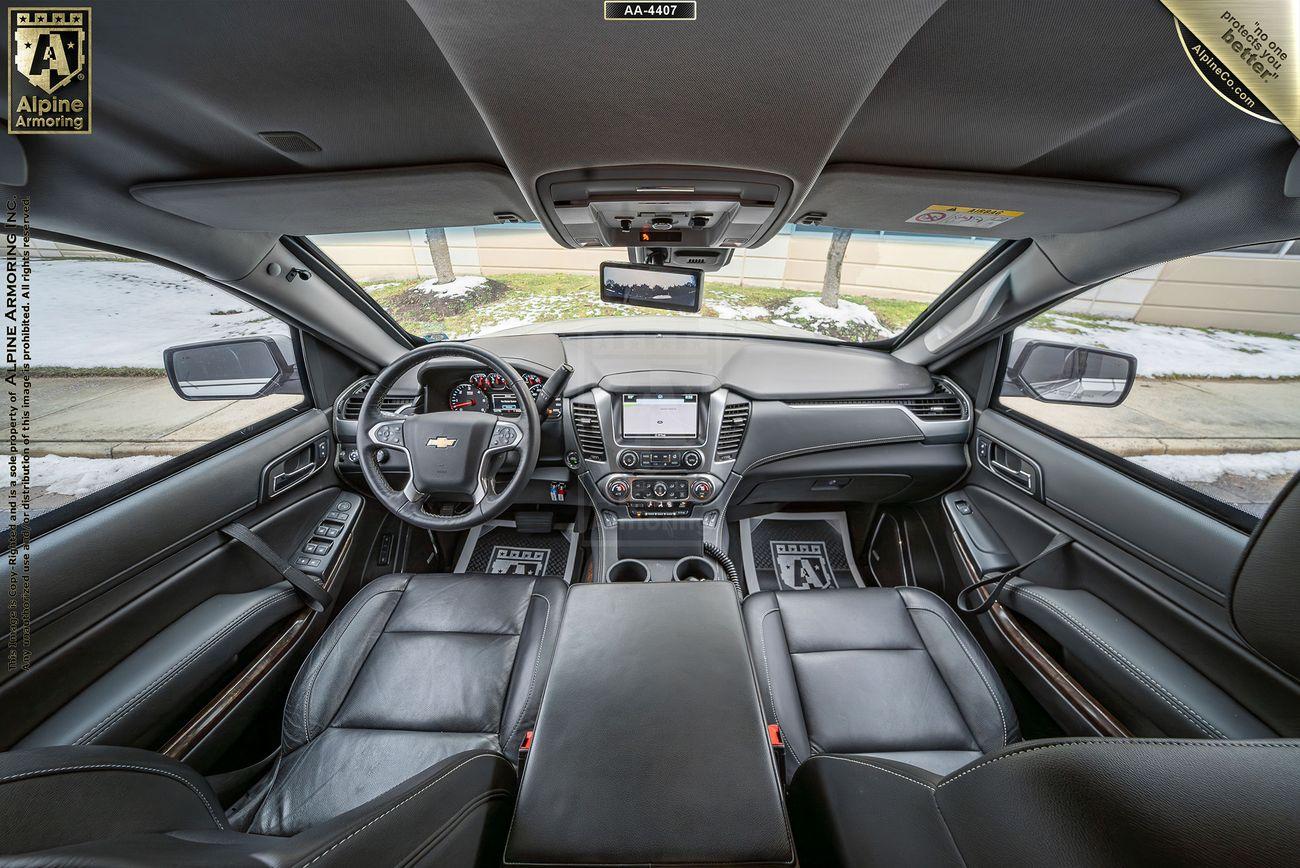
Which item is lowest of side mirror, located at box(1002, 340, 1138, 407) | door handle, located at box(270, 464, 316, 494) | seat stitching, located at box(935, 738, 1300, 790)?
door handle, located at box(270, 464, 316, 494)

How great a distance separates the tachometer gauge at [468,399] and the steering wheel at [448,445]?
1.65ft

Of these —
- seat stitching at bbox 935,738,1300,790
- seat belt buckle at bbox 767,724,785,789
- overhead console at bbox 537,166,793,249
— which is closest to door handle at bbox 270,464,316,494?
overhead console at bbox 537,166,793,249

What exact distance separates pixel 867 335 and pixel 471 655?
283 centimetres

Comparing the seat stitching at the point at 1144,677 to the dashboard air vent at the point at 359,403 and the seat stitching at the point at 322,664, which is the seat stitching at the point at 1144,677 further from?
the dashboard air vent at the point at 359,403

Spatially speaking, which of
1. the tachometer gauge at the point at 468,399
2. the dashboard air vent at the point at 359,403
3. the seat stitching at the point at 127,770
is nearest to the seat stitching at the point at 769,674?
the seat stitching at the point at 127,770

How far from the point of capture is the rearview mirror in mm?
2223

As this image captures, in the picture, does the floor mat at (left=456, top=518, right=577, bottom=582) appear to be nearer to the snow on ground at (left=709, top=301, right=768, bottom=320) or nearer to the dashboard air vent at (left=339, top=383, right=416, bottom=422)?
the dashboard air vent at (left=339, top=383, right=416, bottom=422)

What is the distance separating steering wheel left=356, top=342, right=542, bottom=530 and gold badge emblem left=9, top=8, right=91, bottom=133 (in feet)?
3.52

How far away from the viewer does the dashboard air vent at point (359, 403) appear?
2559 mm

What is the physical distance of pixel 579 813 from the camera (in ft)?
2.62

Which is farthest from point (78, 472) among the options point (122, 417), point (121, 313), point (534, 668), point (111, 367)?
point (534, 668)

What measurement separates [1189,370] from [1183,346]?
10 cm

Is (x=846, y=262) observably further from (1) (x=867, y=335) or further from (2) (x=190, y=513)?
(2) (x=190, y=513)

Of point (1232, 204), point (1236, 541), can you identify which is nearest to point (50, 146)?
point (1232, 204)
